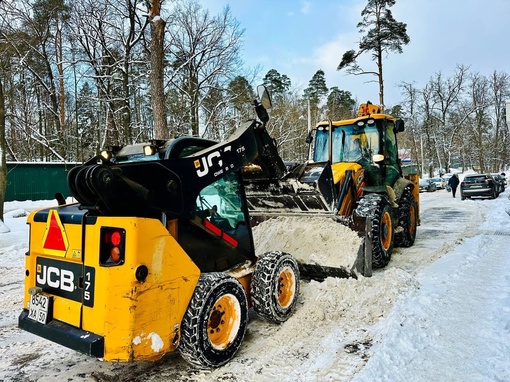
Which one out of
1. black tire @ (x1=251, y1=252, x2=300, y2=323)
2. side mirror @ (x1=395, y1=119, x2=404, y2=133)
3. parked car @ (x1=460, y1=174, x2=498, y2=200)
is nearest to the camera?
black tire @ (x1=251, y1=252, x2=300, y2=323)

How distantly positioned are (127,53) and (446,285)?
64.9 ft

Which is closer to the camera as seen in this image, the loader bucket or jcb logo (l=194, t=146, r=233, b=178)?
jcb logo (l=194, t=146, r=233, b=178)

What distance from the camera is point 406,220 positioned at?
26.3 feet

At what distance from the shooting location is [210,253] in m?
3.79

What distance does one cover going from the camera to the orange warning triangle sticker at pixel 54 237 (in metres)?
3.12

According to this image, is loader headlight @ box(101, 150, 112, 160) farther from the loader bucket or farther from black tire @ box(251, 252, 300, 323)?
the loader bucket

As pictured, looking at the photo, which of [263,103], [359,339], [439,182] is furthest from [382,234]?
[439,182]

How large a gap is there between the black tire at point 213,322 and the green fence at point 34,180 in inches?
858

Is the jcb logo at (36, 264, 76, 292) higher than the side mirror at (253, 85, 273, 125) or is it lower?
lower

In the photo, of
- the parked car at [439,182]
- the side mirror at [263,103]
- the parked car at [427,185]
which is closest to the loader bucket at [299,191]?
the side mirror at [263,103]

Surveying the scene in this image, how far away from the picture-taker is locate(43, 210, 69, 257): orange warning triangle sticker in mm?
3117

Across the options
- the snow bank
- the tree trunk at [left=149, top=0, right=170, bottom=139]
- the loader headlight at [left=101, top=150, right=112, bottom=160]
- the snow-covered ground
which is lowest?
the snow-covered ground

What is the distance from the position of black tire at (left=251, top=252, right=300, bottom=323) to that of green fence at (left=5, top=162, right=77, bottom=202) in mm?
21337

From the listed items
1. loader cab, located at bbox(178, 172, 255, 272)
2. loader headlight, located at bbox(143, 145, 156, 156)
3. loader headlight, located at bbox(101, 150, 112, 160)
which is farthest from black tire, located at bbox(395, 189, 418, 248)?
loader headlight, located at bbox(101, 150, 112, 160)
